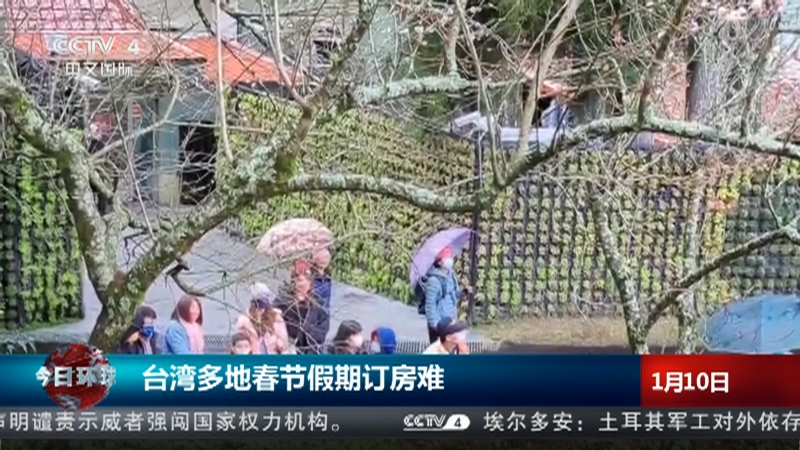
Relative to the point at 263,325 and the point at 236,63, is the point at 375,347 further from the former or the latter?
the point at 236,63

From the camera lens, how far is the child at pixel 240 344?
359cm

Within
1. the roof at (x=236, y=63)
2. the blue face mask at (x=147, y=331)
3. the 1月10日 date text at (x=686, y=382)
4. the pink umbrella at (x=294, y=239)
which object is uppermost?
the roof at (x=236, y=63)

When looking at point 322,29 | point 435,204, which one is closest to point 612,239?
point 435,204

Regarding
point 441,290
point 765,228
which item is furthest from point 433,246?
point 765,228

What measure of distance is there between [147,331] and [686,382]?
1.91 m

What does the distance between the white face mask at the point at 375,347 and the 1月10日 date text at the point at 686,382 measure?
98 cm

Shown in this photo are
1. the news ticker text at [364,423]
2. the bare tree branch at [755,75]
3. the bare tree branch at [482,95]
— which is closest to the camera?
the bare tree branch at [482,95]

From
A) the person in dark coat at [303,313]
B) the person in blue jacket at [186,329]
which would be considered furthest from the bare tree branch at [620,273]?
the person in blue jacket at [186,329]

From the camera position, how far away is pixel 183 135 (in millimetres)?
3533

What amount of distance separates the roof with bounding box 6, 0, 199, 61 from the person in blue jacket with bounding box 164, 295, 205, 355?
2.78 ft

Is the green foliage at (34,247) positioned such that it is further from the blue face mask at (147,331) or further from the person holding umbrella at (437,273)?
the person holding umbrella at (437,273)

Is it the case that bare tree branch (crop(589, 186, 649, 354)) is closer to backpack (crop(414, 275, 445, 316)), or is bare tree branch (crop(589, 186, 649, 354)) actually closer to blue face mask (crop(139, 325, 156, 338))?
backpack (crop(414, 275, 445, 316))

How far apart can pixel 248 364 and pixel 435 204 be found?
0.85 meters

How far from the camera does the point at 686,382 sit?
12.0ft
